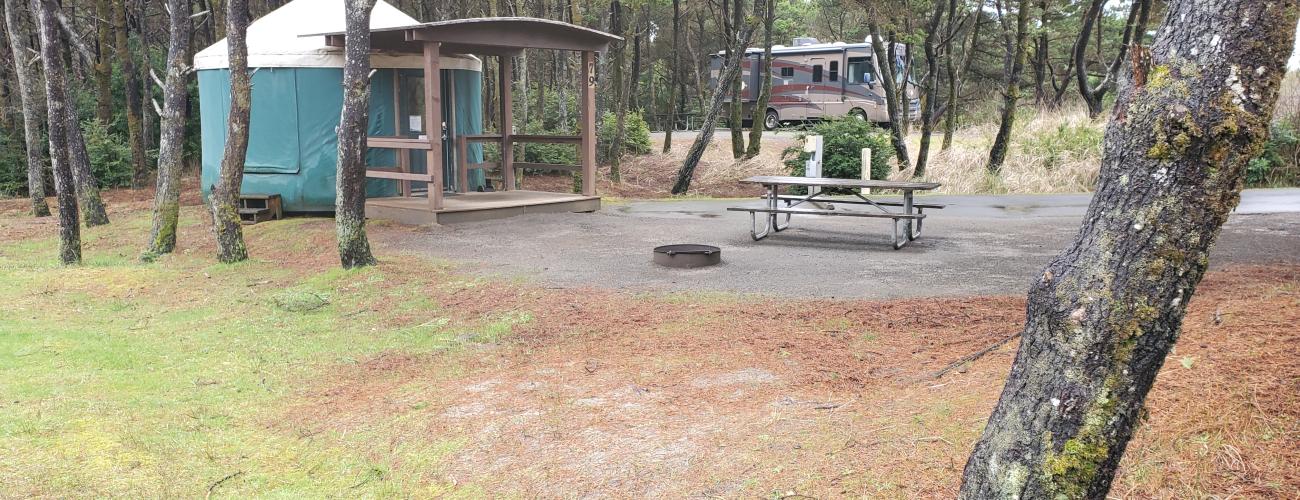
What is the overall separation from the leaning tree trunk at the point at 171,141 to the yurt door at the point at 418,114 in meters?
3.54

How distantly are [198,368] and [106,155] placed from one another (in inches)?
594

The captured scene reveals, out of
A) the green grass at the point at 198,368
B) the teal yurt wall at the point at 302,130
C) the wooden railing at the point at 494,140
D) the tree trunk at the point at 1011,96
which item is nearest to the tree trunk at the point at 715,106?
the wooden railing at the point at 494,140

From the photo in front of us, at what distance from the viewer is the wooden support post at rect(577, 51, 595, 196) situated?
13.3 metres

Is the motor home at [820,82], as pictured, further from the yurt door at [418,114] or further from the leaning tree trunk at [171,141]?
the leaning tree trunk at [171,141]

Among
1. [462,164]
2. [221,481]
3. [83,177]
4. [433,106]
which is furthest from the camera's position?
[462,164]

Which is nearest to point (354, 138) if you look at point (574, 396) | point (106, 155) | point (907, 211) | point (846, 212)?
point (846, 212)

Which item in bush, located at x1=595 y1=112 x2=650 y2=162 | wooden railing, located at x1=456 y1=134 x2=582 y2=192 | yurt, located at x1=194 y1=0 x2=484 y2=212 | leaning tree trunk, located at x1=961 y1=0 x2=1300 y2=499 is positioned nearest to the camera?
leaning tree trunk, located at x1=961 y1=0 x2=1300 y2=499

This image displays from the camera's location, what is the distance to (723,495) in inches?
144

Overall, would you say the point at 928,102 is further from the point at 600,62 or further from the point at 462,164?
the point at 462,164

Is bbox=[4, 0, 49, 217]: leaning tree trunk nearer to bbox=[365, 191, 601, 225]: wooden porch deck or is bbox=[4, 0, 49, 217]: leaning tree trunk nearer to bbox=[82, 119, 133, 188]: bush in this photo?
bbox=[82, 119, 133, 188]: bush

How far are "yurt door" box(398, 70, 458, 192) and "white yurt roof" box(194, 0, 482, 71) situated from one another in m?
0.35

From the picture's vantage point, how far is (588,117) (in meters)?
13.5

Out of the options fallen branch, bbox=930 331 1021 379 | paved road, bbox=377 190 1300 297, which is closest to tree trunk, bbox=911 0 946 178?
paved road, bbox=377 190 1300 297

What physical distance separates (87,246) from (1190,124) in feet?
41.2
